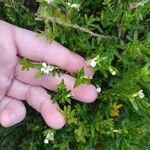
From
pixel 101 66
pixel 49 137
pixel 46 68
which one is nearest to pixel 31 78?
pixel 46 68

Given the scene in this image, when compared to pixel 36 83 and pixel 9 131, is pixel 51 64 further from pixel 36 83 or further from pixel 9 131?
pixel 9 131

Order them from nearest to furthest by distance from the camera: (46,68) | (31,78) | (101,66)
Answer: (101,66) → (46,68) → (31,78)

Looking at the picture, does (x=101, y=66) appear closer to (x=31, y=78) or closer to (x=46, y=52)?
(x=46, y=52)

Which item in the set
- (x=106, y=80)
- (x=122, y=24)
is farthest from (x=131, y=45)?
(x=106, y=80)

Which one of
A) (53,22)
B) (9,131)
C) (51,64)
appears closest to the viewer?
(53,22)

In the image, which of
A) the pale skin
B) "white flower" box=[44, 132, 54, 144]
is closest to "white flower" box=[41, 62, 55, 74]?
the pale skin

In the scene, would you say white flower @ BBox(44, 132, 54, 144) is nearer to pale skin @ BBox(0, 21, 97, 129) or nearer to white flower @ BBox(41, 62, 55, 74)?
pale skin @ BBox(0, 21, 97, 129)

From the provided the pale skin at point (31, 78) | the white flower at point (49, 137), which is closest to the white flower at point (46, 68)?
the pale skin at point (31, 78)
